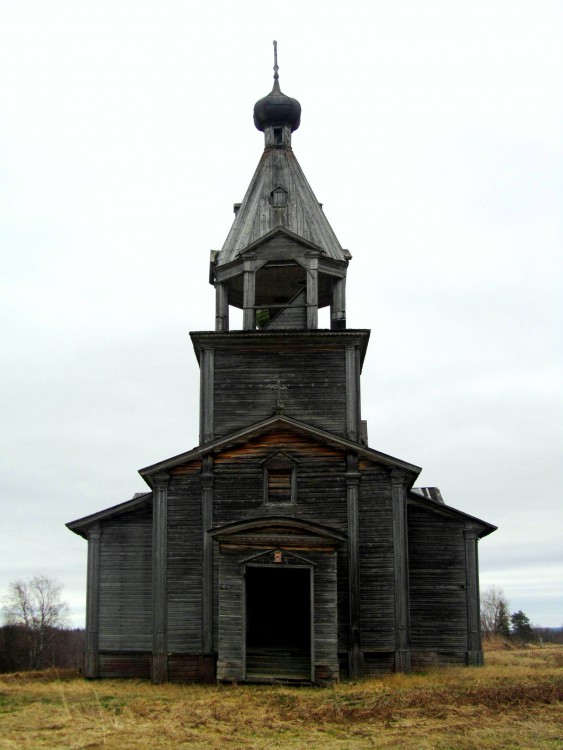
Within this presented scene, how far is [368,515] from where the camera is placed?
2339cm

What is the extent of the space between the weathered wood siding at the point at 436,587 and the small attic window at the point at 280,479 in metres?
4.07

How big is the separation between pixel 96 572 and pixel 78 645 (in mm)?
76215

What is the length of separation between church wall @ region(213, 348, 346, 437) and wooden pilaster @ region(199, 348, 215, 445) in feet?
0.44

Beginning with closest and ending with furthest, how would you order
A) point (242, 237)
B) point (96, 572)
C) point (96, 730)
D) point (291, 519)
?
point (96, 730)
point (291, 519)
point (96, 572)
point (242, 237)

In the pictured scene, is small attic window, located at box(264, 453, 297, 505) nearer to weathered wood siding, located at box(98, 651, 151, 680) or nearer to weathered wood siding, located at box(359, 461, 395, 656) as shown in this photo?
weathered wood siding, located at box(359, 461, 395, 656)

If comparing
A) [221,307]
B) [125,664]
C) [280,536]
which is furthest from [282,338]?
[125,664]

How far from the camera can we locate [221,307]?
26719 mm

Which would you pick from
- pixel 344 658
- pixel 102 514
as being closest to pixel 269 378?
pixel 102 514

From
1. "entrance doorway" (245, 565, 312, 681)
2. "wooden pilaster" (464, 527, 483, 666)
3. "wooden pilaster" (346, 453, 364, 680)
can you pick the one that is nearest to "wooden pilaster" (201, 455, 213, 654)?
"entrance doorway" (245, 565, 312, 681)

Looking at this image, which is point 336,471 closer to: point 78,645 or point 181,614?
point 181,614

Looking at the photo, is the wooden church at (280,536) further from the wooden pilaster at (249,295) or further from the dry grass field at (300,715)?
the dry grass field at (300,715)

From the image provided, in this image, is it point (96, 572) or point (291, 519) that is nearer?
point (291, 519)

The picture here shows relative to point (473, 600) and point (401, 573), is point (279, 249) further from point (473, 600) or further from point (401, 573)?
point (473, 600)

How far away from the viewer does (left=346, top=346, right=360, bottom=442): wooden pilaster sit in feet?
81.2
